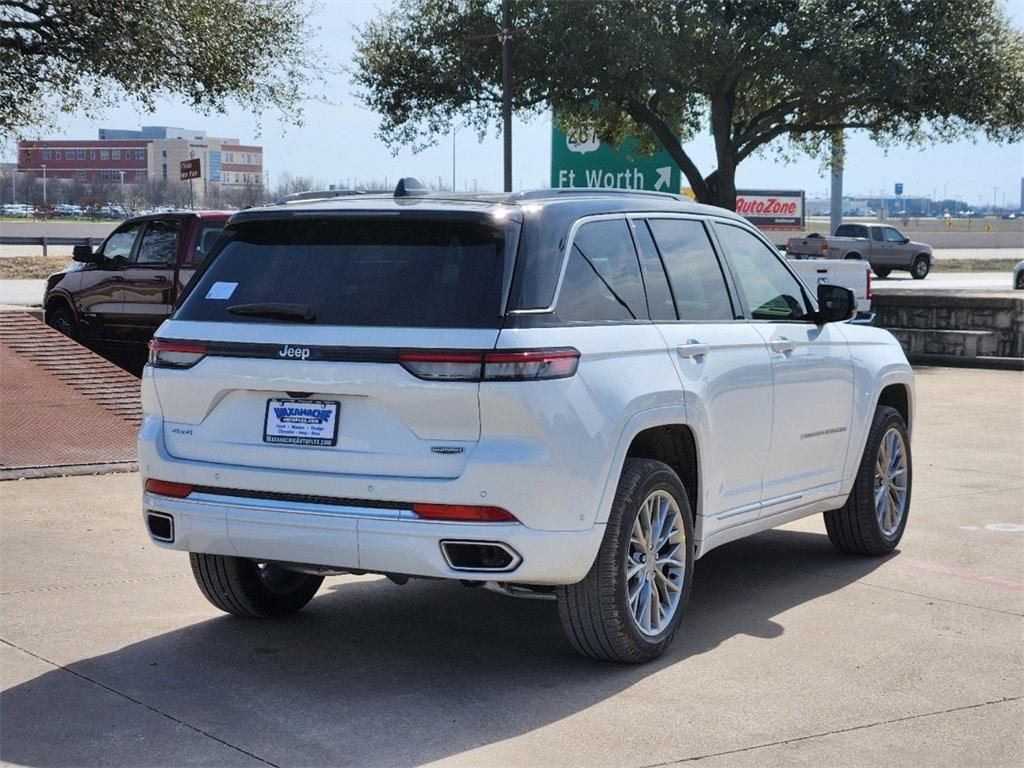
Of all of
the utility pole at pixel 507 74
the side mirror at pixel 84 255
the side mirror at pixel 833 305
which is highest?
the utility pole at pixel 507 74

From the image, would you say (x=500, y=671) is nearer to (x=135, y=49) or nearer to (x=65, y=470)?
(x=65, y=470)

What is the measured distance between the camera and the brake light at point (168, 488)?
566cm

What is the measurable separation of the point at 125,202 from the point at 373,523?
103964mm

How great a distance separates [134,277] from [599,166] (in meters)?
19.0

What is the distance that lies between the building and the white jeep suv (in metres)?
109

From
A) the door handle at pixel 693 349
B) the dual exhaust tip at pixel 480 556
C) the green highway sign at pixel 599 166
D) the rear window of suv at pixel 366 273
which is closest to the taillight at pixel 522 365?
the rear window of suv at pixel 366 273

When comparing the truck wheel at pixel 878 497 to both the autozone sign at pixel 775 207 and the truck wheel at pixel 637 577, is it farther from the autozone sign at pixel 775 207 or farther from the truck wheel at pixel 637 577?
the autozone sign at pixel 775 207

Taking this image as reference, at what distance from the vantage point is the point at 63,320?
1617cm

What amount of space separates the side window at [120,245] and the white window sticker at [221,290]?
32.7 feet

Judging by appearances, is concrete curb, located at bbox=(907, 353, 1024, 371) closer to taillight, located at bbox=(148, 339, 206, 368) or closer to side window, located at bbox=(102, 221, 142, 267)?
side window, located at bbox=(102, 221, 142, 267)

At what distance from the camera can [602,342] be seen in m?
5.53

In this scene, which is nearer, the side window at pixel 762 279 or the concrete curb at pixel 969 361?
the side window at pixel 762 279

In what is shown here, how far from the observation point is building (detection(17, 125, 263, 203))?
12225 centimetres

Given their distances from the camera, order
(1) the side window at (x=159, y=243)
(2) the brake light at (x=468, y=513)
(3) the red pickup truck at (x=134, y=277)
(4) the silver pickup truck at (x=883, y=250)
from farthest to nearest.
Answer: (4) the silver pickup truck at (x=883, y=250)
(1) the side window at (x=159, y=243)
(3) the red pickup truck at (x=134, y=277)
(2) the brake light at (x=468, y=513)
